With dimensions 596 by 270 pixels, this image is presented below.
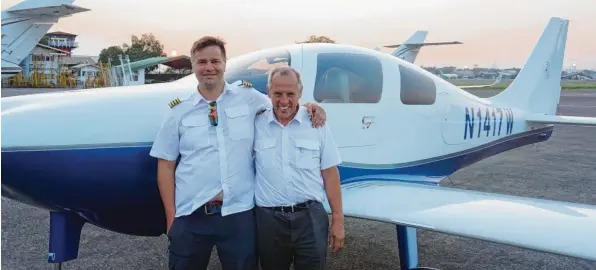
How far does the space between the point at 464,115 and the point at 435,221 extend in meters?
2.04

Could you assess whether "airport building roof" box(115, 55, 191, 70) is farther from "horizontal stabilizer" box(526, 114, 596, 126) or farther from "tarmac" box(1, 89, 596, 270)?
"horizontal stabilizer" box(526, 114, 596, 126)

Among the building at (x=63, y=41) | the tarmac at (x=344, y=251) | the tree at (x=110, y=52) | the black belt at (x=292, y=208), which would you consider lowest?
the tarmac at (x=344, y=251)

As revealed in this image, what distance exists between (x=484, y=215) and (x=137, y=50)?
79.9 m

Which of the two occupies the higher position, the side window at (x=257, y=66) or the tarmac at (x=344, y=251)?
the side window at (x=257, y=66)

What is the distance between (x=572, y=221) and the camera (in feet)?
9.55

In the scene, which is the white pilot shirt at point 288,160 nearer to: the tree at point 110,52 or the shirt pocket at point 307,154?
the shirt pocket at point 307,154

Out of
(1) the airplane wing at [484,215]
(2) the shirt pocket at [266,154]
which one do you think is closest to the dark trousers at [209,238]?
(2) the shirt pocket at [266,154]

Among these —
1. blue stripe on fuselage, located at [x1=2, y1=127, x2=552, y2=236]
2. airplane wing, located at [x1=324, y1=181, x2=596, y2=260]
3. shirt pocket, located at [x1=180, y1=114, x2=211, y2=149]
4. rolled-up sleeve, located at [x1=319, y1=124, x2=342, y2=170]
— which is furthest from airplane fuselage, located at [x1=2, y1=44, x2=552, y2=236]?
rolled-up sleeve, located at [x1=319, y1=124, x2=342, y2=170]

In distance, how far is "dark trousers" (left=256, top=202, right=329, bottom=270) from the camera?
2.32 metres

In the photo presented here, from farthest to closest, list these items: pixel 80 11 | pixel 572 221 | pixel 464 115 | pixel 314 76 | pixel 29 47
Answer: pixel 29 47 → pixel 80 11 → pixel 464 115 → pixel 314 76 → pixel 572 221

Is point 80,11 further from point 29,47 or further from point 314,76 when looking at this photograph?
point 314,76

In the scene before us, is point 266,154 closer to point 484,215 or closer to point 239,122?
point 239,122

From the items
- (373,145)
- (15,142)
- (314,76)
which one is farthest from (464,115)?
(15,142)

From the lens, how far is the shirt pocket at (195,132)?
228 centimetres
